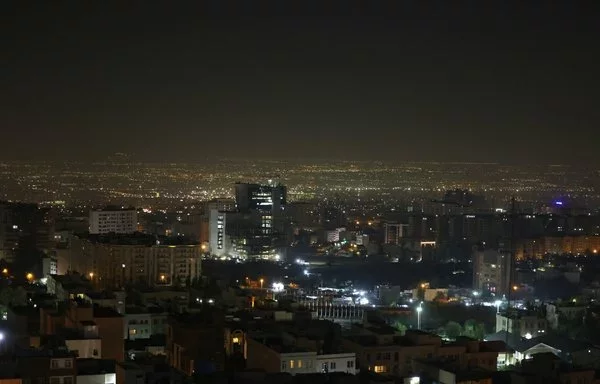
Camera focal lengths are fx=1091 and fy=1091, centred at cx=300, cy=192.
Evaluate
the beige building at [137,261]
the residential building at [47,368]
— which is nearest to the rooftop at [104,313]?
the residential building at [47,368]

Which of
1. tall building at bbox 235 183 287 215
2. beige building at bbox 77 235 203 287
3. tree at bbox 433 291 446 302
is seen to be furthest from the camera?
tall building at bbox 235 183 287 215

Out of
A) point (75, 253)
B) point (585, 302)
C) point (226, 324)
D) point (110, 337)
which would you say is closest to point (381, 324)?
point (226, 324)

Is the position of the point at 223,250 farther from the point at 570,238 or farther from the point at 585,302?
the point at 585,302

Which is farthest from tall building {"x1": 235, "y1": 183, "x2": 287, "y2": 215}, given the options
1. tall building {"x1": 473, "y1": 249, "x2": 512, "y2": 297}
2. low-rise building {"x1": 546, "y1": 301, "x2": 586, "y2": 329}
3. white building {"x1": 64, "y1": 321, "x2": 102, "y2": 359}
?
white building {"x1": 64, "y1": 321, "x2": 102, "y2": 359}

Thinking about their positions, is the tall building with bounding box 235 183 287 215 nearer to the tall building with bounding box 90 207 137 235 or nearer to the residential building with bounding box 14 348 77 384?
the tall building with bounding box 90 207 137 235

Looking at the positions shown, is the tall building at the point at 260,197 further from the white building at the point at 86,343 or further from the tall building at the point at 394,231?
the white building at the point at 86,343

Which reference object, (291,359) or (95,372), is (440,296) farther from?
(95,372)

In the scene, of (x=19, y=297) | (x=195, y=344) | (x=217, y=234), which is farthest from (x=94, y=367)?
(x=217, y=234)
